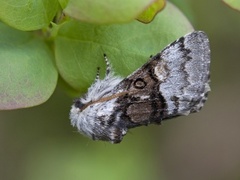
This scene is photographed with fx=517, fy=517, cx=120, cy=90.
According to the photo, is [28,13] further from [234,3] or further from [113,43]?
[234,3]

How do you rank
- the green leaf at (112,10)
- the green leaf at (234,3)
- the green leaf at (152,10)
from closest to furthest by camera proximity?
the green leaf at (112,10) < the green leaf at (152,10) < the green leaf at (234,3)

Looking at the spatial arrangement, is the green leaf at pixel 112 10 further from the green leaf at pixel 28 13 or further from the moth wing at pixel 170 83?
the moth wing at pixel 170 83

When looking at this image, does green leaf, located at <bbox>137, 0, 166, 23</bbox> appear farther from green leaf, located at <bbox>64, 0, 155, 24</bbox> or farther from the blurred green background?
the blurred green background

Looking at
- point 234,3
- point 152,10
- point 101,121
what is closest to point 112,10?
point 152,10

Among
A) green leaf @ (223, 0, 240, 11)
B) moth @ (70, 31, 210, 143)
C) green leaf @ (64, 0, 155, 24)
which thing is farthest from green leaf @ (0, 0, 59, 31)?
green leaf @ (223, 0, 240, 11)

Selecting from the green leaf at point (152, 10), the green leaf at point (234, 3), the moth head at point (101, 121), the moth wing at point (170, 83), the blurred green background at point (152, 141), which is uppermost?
the green leaf at point (234, 3)

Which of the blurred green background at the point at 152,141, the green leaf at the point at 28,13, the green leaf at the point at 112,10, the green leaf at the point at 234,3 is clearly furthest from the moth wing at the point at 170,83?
the blurred green background at the point at 152,141
